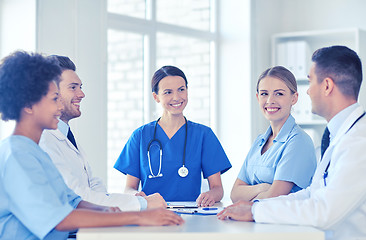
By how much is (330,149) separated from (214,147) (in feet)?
3.38

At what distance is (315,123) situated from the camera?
14.4 ft

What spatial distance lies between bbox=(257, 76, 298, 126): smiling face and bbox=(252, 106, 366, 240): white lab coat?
2.48 feet

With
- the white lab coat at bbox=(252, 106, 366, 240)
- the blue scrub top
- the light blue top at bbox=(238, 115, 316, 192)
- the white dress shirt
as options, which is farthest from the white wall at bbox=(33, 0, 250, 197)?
the white lab coat at bbox=(252, 106, 366, 240)

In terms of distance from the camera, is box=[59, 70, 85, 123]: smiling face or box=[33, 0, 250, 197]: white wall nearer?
box=[59, 70, 85, 123]: smiling face

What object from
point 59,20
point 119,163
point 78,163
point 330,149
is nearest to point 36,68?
point 78,163

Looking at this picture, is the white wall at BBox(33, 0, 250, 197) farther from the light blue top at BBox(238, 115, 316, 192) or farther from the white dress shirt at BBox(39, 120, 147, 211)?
the light blue top at BBox(238, 115, 316, 192)

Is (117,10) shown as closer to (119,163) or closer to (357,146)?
(119,163)

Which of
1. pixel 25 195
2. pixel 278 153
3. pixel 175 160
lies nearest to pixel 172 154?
pixel 175 160

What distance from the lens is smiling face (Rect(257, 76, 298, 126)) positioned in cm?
241

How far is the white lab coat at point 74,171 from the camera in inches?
75.8

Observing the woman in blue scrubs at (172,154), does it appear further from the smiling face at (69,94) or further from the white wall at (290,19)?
the white wall at (290,19)

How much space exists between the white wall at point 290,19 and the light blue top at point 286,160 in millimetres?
2170

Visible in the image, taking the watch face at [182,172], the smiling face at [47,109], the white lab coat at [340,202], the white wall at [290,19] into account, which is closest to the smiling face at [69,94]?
the watch face at [182,172]

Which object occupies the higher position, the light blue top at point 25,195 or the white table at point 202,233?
the light blue top at point 25,195
